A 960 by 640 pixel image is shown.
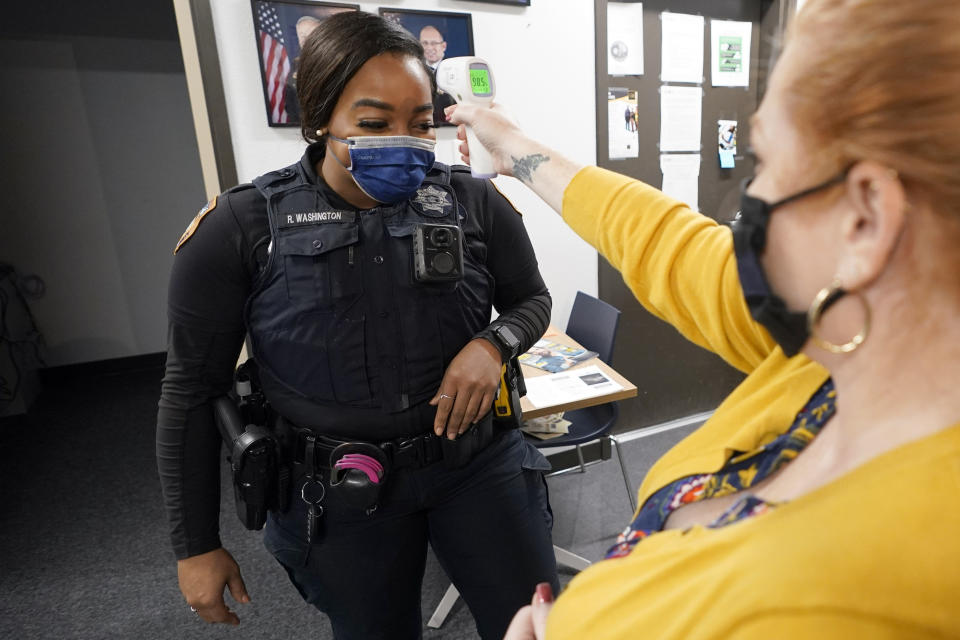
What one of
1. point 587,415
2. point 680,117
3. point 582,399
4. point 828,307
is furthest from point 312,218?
point 680,117

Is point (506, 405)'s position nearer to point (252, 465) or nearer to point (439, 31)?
point (252, 465)

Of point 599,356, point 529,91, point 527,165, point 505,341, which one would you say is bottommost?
point 599,356

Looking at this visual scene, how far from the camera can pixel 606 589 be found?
0.51 meters

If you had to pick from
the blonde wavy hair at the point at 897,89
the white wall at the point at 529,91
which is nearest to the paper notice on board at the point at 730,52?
the white wall at the point at 529,91

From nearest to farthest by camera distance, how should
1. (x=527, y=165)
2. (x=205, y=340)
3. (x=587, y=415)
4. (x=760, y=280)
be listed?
(x=760, y=280), (x=527, y=165), (x=205, y=340), (x=587, y=415)

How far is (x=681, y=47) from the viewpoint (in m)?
2.43

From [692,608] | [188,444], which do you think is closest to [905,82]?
[692,608]

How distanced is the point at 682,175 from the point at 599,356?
1.09 metres

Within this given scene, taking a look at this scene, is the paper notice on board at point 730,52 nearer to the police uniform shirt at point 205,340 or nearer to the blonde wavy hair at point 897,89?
the police uniform shirt at point 205,340

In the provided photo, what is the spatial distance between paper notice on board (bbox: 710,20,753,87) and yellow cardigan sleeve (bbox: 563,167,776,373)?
2.16 metres

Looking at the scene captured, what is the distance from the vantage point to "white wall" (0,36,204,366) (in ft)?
11.7

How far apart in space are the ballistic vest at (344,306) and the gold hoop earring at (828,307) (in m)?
0.69

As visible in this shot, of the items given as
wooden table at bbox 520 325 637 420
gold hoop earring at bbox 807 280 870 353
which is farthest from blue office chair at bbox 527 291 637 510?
gold hoop earring at bbox 807 280 870 353

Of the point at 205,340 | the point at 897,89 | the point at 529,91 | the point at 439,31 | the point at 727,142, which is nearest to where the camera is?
the point at 897,89
